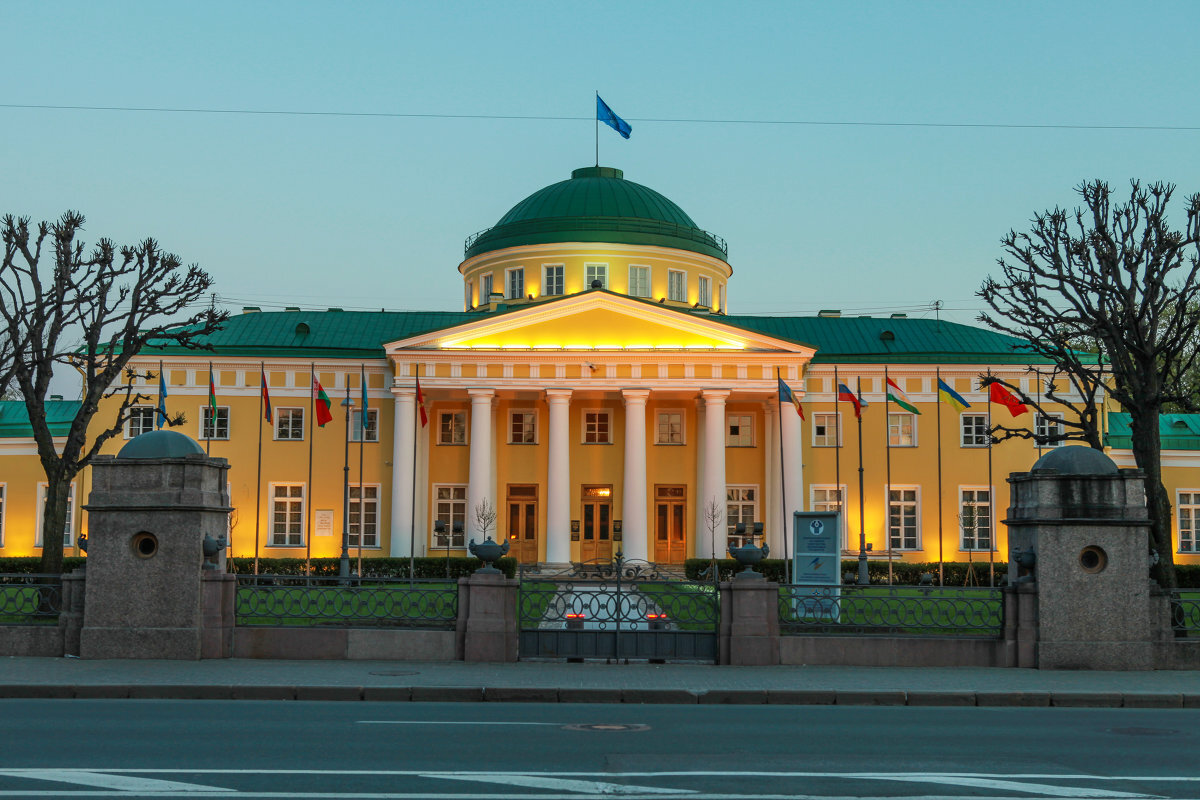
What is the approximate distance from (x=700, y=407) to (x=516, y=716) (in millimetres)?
37516

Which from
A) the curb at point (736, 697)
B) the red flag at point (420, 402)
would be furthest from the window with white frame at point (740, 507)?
the curb at point (736, 697)

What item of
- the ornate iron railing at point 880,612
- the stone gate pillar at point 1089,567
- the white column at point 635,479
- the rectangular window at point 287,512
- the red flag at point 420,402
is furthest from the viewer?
the rectangular window at point 287,512

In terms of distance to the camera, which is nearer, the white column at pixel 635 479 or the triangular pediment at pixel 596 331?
the white column at pixel 635 479

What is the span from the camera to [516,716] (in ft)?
43.8

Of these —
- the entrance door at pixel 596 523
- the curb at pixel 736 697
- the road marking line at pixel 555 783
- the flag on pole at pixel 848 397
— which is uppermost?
the flag on pole at pixel 848 397

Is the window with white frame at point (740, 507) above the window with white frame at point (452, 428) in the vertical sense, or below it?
below

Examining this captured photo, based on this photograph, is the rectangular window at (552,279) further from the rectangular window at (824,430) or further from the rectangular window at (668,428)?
the rectangular window at (824,430)

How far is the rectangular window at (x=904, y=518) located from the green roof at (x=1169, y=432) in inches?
315

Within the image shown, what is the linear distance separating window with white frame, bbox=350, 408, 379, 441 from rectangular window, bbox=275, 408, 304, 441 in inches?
79.6

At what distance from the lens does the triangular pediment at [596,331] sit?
48156 mm

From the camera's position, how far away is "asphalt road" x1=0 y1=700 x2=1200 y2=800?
8.90 meters

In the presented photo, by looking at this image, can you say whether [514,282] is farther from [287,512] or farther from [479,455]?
[287,512]

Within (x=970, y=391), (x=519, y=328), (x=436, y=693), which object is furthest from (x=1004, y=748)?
(x=970, y=391)

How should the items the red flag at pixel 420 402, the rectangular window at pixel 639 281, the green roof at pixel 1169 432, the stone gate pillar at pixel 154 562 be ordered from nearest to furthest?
the stone gate pillar at pixel 154 562, the red flag at pixel 420 402, the green roof at pixel 1169 432, the rectangular window at pixel 639 281
